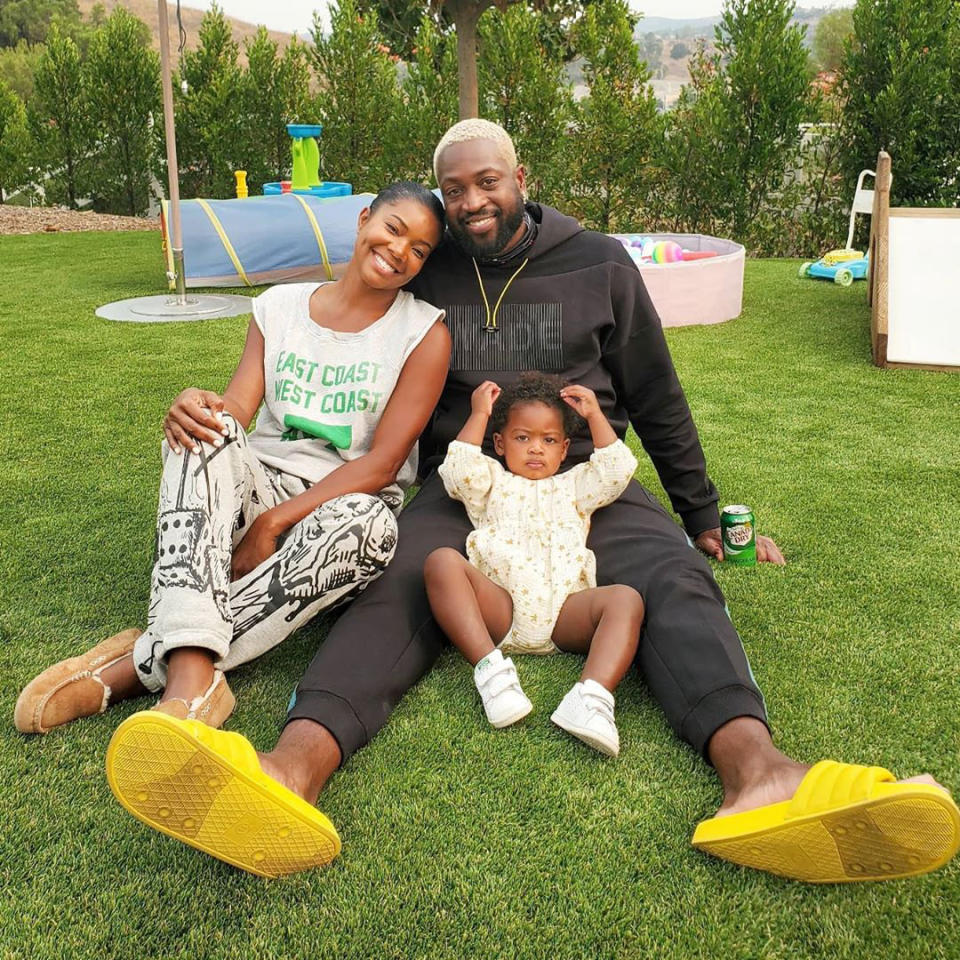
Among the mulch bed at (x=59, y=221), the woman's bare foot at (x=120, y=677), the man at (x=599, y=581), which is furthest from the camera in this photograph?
the mulch bed at (x=59, y=221)

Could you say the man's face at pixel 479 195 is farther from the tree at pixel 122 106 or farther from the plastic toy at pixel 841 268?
the tree at pixel 122 106

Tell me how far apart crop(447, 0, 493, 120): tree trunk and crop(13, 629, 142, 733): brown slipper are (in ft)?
25.5

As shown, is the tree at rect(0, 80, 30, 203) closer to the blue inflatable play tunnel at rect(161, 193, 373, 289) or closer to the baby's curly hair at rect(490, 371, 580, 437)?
the blue inflatable play tunnel at rect(161, 193, 373, 289)

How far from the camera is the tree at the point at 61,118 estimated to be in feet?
37.7

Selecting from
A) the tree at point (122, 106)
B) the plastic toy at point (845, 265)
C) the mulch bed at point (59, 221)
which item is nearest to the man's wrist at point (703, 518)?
the plastic toy at point (845, 265)

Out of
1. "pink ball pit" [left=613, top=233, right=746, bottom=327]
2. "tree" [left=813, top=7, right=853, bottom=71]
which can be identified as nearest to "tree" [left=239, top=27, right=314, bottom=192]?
"pink ball pit" [left=613, top=233, right=746, bottom=327]

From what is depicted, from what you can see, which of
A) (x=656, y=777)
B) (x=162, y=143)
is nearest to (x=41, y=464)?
(x=656, y=777)

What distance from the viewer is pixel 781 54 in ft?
30.1

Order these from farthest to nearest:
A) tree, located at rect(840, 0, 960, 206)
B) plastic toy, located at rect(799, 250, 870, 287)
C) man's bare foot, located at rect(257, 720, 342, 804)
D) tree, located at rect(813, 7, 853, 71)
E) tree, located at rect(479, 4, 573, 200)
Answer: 1. tree, located at rect(813, 7, 853, 71)
2. tree, located at rect(479, 4, 573, 200)
3. tree, located at rect(840, 0, 960, 206)
4. plastic toy, located at rect(799, 250, 870, 287)
5. man's bare foot, located at rect(257, 720, 342, 804)

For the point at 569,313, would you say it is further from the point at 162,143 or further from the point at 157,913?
the point at 162,143

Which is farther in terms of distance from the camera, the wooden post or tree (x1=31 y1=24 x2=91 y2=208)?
tree (x1=31 y1=24 x2=91 y2=208)

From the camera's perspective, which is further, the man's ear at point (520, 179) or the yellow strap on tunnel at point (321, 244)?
the yellow strap on tunnel at point (321, 244)

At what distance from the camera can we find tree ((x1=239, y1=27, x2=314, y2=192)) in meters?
11.4

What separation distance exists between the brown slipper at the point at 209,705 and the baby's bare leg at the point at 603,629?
80 cm
